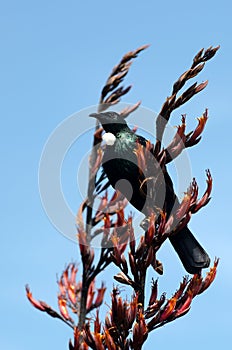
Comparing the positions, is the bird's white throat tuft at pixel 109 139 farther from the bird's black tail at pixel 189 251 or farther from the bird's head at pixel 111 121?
the bird's black tail at pixel 189 251

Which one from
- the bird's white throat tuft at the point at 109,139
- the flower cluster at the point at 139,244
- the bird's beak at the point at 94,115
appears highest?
the bird's beak at the point at 94,115

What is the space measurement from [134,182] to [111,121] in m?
0.68

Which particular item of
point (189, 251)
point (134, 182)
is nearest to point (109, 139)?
point (134, 182)

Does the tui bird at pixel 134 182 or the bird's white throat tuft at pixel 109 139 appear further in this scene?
the bird's white throat tuft at pixel 109 139

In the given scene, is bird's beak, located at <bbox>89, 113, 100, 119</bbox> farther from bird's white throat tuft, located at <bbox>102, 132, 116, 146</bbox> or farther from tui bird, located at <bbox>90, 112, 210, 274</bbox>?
bird's white throat tuft, located at <bbox>102, 132, 116, 146</bbox>

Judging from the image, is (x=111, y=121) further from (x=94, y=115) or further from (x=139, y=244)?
(x=139, y=244)

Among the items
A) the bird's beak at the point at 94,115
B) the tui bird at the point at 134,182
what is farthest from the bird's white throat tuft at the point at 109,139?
the bird's beak at the point at 94,115

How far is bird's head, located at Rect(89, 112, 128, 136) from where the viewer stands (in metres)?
6.15

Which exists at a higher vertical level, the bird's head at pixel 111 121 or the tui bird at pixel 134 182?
the bird's head at pixel 111 121

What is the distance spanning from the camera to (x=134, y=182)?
19.6 ft

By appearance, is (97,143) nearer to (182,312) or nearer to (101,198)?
(101,198)

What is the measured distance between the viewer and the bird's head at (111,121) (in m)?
6.15

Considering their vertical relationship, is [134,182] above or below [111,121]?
below

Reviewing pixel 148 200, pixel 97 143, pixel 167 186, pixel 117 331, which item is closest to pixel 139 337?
pixel 117 331
